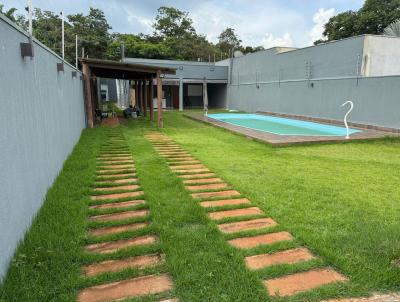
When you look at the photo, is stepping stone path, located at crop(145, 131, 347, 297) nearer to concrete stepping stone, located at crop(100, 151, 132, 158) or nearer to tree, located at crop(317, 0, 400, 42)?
concrete stepping stone, located at crop(100, 151, 132, 158)

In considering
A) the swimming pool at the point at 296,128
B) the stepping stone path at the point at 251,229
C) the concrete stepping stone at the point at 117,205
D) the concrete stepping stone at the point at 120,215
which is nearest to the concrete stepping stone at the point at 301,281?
the stepping stone path at the point at 251,229

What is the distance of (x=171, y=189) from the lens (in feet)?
12.9

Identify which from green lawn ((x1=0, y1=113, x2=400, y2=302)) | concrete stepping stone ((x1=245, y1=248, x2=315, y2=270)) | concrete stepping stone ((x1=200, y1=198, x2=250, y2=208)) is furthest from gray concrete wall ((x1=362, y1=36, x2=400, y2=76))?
concrete stepping stone ((x1=245, y1=248, x2=315, y2=270))

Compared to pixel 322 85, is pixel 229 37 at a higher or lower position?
higher

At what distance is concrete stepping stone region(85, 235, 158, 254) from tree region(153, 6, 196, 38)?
46755mm

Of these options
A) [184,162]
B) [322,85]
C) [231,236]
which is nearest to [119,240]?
[231,236]

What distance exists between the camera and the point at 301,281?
2055 mm

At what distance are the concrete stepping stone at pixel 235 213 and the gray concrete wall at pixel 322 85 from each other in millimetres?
8684

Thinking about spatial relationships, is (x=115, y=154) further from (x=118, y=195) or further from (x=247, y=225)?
(x=247, y=225)

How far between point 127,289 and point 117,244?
63 cm

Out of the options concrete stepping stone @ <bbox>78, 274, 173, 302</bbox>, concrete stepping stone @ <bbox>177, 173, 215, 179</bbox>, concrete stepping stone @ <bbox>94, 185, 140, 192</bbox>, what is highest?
concrete stepping stone @ <bbox>177, 173, 215, 179</bbox>

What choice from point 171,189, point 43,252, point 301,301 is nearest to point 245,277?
point 301,301

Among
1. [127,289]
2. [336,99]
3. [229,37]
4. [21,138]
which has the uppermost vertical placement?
[229,37]

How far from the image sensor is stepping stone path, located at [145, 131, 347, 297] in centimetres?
204
